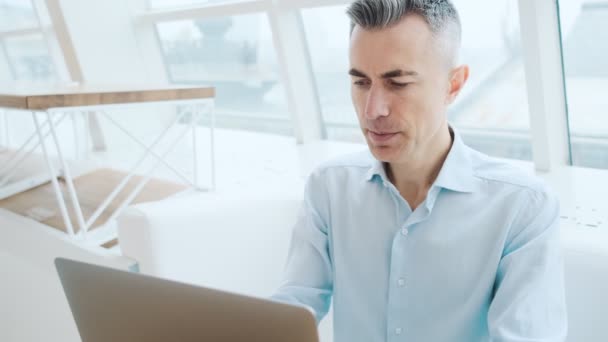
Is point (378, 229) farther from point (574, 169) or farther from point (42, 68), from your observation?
point (42, 68)

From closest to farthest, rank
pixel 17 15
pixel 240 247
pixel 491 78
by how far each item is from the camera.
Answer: pixel 240 247 → pixel 491 78 → pixel 17 15

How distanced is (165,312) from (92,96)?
125 centimetres

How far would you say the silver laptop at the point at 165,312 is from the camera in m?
0.52

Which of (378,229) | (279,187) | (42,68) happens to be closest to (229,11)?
(279,187)

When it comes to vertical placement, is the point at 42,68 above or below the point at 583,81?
above

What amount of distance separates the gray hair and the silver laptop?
2.17 ft

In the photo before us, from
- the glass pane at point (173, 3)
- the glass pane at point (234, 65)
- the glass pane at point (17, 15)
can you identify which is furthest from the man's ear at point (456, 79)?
the glass pane at point (17, 15)

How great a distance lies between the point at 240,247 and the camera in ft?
5.14

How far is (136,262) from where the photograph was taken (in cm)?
144

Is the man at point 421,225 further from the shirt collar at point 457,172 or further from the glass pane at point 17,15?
the glass pane at point 17,15

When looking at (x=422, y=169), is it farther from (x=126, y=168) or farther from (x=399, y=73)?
(x=126, y=168)

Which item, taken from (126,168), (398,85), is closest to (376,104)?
(398,85)

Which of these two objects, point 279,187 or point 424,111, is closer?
point 424,111

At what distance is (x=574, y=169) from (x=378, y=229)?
1.46 m
